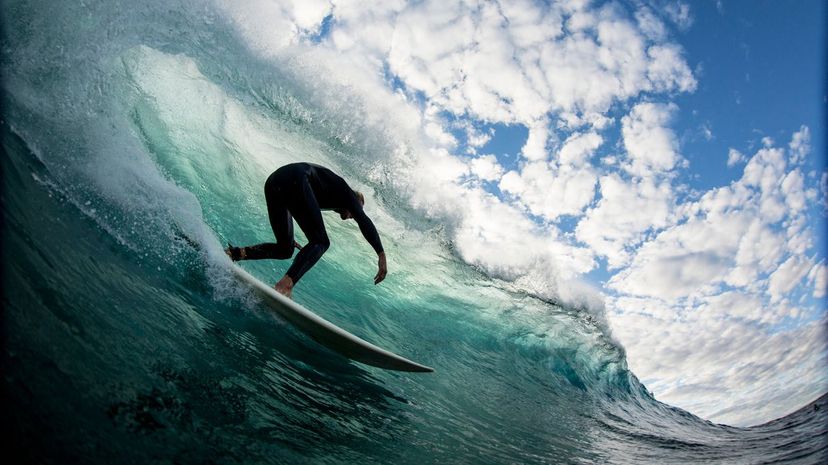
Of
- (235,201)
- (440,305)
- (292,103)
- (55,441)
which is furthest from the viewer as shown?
(440,305)

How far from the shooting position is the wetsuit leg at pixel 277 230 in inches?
145

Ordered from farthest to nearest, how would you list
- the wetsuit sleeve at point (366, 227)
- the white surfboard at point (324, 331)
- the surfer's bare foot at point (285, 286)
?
the wetsuit sleeve at point (366, 227), the surfer's bare foot at point (285, 286), the white surfboard at point (324, 331)

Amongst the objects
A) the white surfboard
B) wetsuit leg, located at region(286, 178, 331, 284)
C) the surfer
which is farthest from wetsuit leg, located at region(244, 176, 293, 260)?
the white surfboard

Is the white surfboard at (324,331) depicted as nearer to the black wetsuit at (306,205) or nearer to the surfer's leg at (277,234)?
the surfer's leg at (277,234)

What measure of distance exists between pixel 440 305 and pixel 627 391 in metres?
5.54

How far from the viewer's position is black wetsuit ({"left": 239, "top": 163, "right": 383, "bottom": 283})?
3.54 m

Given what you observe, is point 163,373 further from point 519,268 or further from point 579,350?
point 579,350

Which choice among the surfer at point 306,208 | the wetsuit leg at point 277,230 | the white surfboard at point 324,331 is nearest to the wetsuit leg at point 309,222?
the surfer at point 306,208

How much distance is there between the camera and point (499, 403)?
4715mm

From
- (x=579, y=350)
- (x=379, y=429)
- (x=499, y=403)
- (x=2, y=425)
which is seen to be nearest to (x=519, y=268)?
(x=579, y=350)

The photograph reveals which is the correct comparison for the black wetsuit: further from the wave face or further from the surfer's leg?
the wave face

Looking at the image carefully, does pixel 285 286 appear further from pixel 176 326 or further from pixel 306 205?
pixel 176 326

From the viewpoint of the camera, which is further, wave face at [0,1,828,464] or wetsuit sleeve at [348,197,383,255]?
wetsuit sleeve at [348,197,383,255]

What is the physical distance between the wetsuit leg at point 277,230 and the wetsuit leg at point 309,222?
0.45 feet
